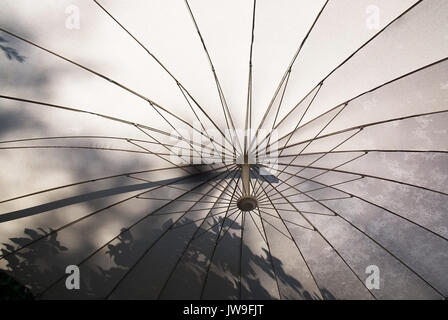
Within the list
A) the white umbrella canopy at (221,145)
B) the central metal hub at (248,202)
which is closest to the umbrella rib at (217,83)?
the white umbrella canopy at (221,145)

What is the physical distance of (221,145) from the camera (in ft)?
12.5

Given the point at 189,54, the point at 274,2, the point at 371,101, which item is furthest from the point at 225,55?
the point at 371,101

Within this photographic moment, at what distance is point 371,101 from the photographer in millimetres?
3264

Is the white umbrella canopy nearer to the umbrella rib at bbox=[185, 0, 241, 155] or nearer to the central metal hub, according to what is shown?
the umbrella rib at bbox=[185, 0, 241, 155]

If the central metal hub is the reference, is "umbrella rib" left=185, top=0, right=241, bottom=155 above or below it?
above

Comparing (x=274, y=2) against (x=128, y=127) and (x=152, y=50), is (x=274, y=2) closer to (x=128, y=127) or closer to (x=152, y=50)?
(x=152, y=50)

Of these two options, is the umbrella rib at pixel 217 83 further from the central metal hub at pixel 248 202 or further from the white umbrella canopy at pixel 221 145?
the central metal hub at pixel 248 202

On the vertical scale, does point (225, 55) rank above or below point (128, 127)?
above

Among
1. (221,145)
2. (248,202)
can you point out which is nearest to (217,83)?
(221,145)

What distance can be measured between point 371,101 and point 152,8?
2.58 meters

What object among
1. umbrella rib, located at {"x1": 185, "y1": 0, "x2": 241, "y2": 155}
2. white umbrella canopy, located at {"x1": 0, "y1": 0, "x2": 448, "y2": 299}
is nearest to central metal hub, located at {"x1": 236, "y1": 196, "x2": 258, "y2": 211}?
white umbrella canopy, located at {"x1": 0, "y1": 0, "x2": 448, "y2": 299}

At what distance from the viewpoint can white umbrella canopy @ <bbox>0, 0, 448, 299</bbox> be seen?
265 centimetres

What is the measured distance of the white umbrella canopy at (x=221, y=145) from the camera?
2654mm

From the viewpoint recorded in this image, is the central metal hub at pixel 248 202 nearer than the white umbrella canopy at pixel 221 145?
No
